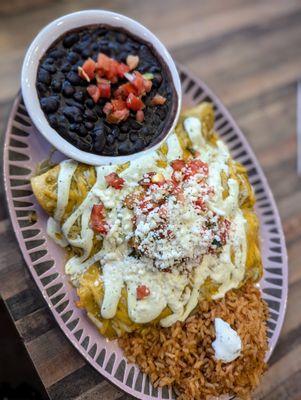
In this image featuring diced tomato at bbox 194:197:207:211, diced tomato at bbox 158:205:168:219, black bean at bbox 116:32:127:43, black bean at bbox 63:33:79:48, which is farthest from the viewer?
black bean at bbox 116:32:127:43

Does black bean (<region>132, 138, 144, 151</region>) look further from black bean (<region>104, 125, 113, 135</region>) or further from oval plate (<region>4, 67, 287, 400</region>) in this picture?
oval plate (<region>4, 67, 287, 400</region>)

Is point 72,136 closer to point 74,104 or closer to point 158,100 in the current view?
point 74,104

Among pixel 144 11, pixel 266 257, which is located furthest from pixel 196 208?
pixel 144 11

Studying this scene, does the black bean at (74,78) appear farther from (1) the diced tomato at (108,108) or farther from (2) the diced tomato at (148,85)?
(2) the diced tomato at (148,85)

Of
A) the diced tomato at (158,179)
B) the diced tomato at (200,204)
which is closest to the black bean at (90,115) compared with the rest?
the diced tomato at (158,179)

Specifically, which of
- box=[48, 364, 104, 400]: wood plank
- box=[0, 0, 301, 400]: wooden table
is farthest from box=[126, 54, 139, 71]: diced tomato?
box=[48, 364, 104, 400]: wood plank

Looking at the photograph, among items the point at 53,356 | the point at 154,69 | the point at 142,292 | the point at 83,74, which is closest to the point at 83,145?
the point at 83,74

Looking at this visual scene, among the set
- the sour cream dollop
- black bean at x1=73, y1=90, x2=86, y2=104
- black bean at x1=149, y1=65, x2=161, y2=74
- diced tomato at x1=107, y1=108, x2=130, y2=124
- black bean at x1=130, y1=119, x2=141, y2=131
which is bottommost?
the sour cream dollop
